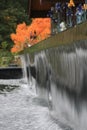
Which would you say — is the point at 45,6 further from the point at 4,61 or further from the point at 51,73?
the point at 51,73

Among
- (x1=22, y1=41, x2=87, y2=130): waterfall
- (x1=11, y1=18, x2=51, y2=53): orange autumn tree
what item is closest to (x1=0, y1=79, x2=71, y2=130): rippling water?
(x1=22, y1=41, x2=87, y2=130): waterfall

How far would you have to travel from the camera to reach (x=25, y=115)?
6863mm

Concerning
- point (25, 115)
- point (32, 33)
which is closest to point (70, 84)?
point (25, 115)

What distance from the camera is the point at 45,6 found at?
20.7 m

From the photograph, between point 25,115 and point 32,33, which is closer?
point 25,115

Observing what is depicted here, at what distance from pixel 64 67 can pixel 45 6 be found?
15.4 meters

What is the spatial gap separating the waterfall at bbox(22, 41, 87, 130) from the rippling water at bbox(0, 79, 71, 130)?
0.58 feet

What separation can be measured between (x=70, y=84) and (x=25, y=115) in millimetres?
1727

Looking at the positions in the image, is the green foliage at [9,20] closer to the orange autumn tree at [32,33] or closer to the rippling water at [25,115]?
the orange autumn tree at [32,33]

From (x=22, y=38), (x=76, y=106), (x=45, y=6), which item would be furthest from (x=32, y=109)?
(x=22, y=38)

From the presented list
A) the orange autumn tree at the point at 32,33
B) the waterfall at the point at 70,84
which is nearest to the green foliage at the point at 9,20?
the orange autumn tree at the point at 32,33

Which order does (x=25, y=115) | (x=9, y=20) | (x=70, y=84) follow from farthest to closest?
(x=9, y=20)
(x=25, y=115)
(x=70, y=84)

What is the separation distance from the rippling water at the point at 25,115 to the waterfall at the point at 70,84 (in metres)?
0.18

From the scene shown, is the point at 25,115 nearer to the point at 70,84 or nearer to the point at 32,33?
the point at 70,84
